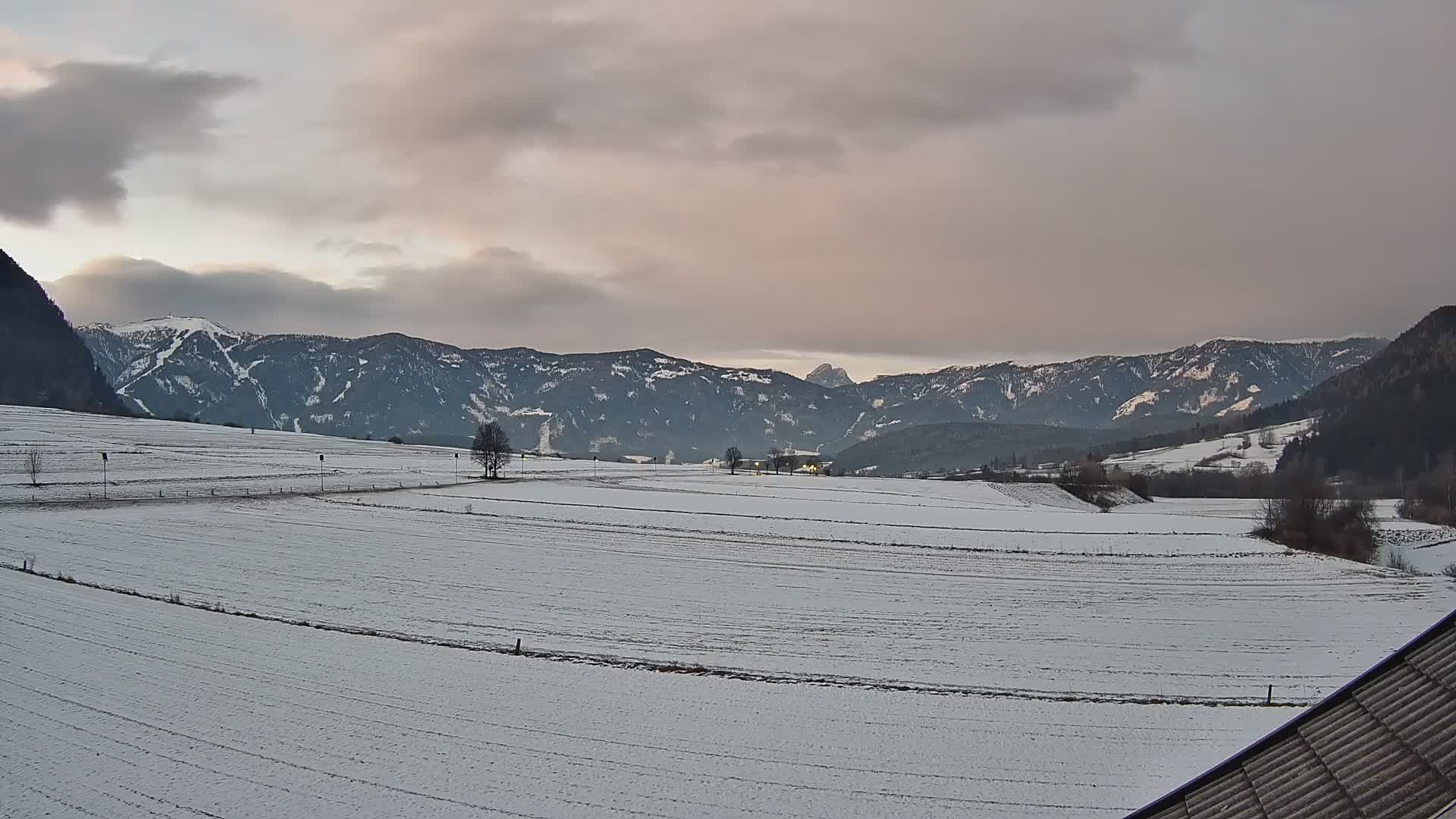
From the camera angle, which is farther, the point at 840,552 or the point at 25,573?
the point at 840,552

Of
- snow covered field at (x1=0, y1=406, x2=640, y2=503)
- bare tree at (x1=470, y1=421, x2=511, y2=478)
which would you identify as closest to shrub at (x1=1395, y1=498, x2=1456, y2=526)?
bare tree at (x1=470, y1=421, x2=511, y2=478)

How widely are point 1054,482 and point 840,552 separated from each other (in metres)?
86.0

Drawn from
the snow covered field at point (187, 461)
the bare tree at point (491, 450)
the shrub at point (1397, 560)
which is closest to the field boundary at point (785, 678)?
the shrub at point (1397, 560)

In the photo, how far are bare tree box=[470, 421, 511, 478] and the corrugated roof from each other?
112m

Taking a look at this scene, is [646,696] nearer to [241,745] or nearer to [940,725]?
[940,725]

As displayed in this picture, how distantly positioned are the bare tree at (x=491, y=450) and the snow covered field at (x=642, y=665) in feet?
173

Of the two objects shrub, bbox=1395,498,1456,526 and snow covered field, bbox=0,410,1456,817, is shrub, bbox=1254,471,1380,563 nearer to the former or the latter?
snow covered field, bbox=0,410,1456,817

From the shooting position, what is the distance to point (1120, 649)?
32.3 m

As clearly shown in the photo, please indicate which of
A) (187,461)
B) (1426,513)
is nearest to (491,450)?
(187,461)

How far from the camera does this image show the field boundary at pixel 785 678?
25297 mm

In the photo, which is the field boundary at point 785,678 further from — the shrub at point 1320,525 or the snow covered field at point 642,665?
the shrub at point 1320,525

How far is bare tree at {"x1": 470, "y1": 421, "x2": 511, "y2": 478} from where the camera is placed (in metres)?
117

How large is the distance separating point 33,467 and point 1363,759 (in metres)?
105

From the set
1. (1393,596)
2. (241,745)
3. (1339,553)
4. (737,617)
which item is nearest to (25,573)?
(241,745)
